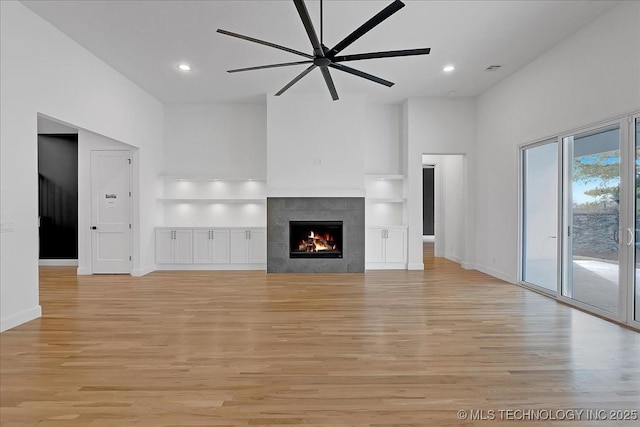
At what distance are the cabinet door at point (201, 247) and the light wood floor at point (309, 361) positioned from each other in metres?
2.41

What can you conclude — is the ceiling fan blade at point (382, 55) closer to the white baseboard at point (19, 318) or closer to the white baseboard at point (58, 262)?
the white baseboard at point (19, 318)

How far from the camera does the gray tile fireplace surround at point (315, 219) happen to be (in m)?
7.33

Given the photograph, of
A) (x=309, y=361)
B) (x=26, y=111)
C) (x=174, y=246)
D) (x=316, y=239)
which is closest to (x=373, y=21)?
(x=309, y=361)

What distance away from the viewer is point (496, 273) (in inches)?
267

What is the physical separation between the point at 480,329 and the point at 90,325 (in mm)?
4236

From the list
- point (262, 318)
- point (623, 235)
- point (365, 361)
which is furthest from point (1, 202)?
point (623, 235)

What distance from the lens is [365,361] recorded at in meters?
2.89

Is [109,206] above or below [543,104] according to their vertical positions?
below

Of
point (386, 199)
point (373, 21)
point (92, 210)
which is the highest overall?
point (373, 21)

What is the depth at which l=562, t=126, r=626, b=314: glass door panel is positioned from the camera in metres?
4.17

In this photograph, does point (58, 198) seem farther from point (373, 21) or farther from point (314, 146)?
point (373, 21)

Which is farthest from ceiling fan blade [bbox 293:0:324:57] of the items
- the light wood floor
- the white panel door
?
the white panel door

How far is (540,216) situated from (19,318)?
7.29 meters

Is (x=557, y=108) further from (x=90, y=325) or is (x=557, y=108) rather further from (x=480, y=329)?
(x=90, y=325)
